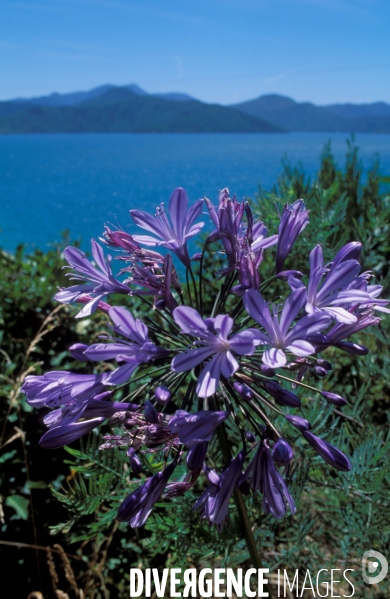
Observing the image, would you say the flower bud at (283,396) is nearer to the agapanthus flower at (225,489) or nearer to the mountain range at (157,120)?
the agapanthus flower at (225,489)

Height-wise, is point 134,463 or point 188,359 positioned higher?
point 188,359

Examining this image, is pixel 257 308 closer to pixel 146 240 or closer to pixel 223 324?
pixel 223 324

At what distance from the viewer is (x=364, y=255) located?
91.7 inches

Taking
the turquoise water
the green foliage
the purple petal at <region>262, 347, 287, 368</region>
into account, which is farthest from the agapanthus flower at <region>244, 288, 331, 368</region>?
the turquoise water

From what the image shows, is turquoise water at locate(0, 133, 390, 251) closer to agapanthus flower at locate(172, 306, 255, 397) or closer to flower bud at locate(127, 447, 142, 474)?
flower bud at locate(127, 447, 142, 474)

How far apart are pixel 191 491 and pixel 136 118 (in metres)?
140

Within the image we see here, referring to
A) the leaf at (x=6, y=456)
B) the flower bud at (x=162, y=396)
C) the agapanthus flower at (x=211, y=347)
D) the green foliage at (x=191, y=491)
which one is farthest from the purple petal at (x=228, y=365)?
the leaf at (x=6, y=456)

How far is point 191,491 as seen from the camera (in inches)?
69.9

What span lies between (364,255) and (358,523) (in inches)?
45.2

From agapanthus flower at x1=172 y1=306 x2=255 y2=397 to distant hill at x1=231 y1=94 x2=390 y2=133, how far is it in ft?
414

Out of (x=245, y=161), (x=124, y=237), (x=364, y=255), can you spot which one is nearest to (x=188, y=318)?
(x=124, y=237)

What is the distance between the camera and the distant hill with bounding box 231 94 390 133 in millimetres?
128250

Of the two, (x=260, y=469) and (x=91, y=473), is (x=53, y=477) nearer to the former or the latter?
(x=91, y=473)

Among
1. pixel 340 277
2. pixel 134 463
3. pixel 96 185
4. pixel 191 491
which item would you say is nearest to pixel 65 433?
pixel 134 463
